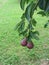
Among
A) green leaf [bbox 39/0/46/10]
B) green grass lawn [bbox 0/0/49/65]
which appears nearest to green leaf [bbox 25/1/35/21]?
green leaf [bbox 39/0/46/10]

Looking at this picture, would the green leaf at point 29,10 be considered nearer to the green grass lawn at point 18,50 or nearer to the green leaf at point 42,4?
the green leaf at point 42,4

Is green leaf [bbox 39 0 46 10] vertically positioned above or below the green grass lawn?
above

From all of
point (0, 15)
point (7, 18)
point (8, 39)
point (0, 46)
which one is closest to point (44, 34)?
point (8, 39)

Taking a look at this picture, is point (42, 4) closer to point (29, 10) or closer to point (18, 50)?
point (29, 10)

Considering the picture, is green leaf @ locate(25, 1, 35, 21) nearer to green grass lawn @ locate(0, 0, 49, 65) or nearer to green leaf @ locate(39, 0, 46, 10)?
green leaf @ locate(39, 0, 46, 10)

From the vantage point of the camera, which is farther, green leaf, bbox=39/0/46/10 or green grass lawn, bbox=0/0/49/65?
green grass lawn, bbox=0/0/49/65

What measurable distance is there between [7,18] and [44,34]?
2833 millimetres

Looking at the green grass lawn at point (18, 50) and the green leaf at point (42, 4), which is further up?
the green leaf at point (42, 4)

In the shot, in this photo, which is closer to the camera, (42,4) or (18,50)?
(42,4)

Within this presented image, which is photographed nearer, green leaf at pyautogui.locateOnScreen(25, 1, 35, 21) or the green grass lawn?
green leaf at pyautogui.locateOnScreen(25, 1, 35, 21)

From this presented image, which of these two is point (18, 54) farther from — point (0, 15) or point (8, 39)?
point (0, 15)

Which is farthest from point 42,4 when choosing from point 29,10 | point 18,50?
point 18,50

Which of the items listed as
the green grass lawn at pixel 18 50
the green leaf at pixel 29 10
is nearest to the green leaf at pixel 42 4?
the green leaf at pixel 29 10

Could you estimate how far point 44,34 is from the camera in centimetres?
648
